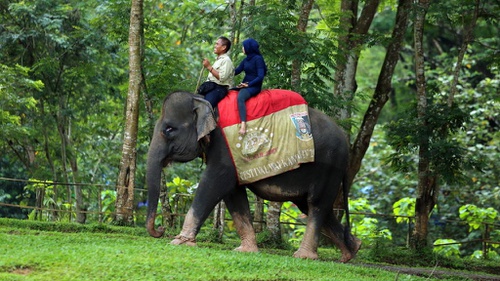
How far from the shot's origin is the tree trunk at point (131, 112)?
16.7 metres

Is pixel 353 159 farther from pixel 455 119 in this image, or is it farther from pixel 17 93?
pixel 17 93

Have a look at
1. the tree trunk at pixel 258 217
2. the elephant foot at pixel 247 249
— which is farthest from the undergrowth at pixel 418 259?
the elephant foot at pixel 247 249

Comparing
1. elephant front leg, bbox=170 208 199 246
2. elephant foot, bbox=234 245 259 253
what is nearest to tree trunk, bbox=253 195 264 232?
elephant foot, bbox=234 245 259 253

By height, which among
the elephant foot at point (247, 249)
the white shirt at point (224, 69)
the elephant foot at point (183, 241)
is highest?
the white shirt at point (224, 69)

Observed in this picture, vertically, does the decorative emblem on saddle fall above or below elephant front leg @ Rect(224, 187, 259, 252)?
above

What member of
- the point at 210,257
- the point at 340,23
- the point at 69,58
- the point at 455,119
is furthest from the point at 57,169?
the point at 210,257

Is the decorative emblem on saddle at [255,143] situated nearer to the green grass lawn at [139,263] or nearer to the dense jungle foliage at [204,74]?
the green grass lawn at [139,263]

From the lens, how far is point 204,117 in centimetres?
1405

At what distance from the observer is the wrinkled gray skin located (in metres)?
14.3

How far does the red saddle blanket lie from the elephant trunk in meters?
1.12

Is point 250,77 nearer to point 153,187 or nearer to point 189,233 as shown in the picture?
point 153,187

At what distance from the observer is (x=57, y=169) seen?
25.9m

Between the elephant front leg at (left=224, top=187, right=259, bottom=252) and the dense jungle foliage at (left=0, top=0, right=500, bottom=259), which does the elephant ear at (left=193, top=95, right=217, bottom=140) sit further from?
the dense jungle foliage at (left=0, top=0, right=500, bottom=259)

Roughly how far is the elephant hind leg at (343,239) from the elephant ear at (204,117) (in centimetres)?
265
